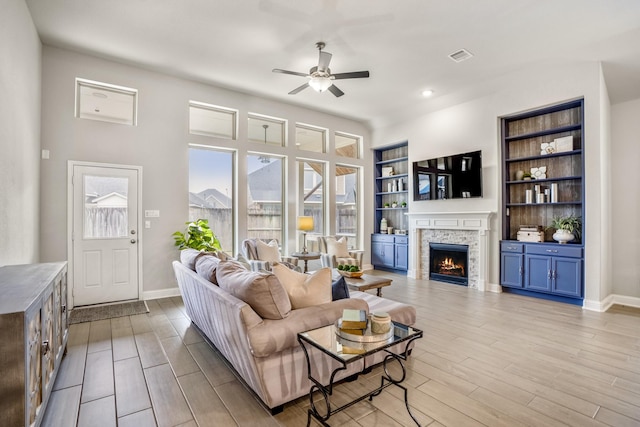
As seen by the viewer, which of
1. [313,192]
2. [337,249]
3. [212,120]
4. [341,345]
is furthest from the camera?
[313,192]

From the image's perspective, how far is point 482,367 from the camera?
266cm

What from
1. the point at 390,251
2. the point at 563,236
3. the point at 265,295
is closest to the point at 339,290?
the point at 265,295

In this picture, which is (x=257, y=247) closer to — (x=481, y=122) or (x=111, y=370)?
(x=111, y=370)

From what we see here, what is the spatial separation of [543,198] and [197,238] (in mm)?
5455

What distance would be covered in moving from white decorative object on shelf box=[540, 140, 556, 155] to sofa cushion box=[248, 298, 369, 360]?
14.9 feet

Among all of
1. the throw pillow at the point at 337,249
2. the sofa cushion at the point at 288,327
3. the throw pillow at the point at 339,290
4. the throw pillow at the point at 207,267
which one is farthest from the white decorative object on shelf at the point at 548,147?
the throw pillow at the point at 207,267

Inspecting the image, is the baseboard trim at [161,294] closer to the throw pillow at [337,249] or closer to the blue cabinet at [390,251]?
the throw pillow at [337,249]

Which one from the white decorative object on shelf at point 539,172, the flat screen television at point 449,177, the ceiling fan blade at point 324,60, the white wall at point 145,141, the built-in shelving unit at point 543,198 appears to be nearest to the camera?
the ceiling fan blade at point 324,60

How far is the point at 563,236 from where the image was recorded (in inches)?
182

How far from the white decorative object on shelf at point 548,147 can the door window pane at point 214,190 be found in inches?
202

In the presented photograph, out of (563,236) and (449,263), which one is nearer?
(563,236)

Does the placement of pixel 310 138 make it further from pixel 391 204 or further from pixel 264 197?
pixel 391 204

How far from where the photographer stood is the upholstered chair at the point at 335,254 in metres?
5.74

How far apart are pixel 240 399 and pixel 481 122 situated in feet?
18.2
